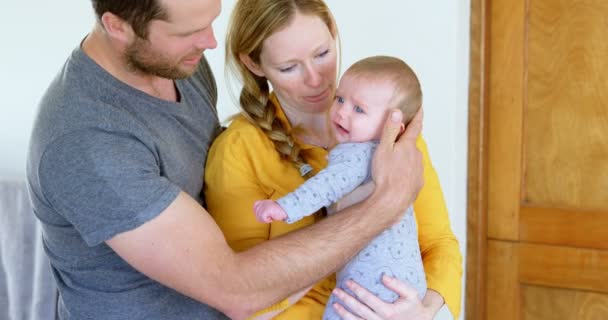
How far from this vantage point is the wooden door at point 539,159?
107 inches

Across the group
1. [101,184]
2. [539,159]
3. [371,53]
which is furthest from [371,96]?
[539,159]

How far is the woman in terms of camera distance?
163cm

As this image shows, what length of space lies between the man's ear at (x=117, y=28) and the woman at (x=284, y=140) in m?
0.27

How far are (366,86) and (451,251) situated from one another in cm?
43

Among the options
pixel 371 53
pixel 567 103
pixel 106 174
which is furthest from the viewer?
pixel 371 53

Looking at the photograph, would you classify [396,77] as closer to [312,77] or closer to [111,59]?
[312,77]

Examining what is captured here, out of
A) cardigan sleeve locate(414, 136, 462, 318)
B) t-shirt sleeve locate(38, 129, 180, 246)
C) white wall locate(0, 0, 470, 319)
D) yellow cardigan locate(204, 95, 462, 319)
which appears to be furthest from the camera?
white wall locate(0, 0, 470, 319)

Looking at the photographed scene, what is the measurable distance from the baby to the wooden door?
50.9 inches

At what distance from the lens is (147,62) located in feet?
4.91

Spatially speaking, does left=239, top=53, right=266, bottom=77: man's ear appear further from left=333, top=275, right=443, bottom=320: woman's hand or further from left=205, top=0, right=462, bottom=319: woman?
left=333, top=275, right=443, bottom=320: woman's hand

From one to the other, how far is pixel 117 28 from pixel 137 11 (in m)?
0.06

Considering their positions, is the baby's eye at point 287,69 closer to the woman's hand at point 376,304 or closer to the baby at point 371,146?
the baby at point 371,146

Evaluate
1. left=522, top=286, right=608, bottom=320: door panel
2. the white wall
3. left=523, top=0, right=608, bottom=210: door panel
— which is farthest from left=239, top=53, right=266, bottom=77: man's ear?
left=522, top=286, right=608, bottom=320: door panel

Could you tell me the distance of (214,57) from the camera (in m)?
3.01
